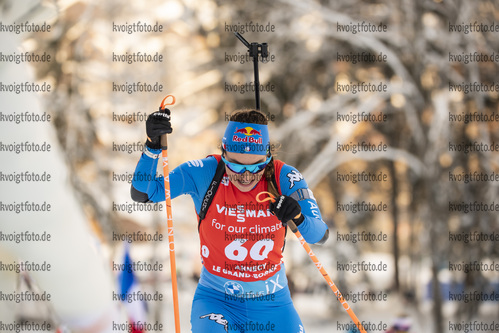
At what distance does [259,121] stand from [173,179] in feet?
2.10

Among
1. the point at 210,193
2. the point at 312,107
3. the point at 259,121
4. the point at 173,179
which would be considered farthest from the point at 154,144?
the point at 312,107

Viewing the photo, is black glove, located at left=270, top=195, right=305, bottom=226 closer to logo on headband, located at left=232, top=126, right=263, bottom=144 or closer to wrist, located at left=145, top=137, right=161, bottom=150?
logo on headband, located at left=232, top=126, right=263, bottom=144

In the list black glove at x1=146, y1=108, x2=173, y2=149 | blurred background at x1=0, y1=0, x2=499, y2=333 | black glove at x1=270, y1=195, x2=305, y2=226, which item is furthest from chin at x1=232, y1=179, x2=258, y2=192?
blurred background at x1=0, y1=0, x2=499, y2=333

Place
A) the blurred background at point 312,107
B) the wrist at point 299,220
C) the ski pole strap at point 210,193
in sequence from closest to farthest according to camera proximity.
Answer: the wrist at point 299,220 → the ski pole strap at point 210,193 → the blurred background at point 312,107

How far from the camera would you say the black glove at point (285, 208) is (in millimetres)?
3158

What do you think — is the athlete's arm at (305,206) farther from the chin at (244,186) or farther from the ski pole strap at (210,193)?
the ski pole strap at (210,193)

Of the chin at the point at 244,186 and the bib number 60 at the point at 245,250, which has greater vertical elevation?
the chin at the point at 244,186

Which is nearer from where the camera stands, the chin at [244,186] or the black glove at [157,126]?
the black glove at [157,126]

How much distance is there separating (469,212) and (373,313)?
16.1 ft

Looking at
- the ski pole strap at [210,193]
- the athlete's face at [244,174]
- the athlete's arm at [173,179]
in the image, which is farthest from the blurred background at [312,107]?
the athlete's face at [244,174]

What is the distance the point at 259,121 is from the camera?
138 inches

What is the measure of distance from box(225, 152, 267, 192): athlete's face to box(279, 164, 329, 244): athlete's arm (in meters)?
0.19

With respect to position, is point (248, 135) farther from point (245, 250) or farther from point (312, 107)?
point (312, 107)

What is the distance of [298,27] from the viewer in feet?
47.3
